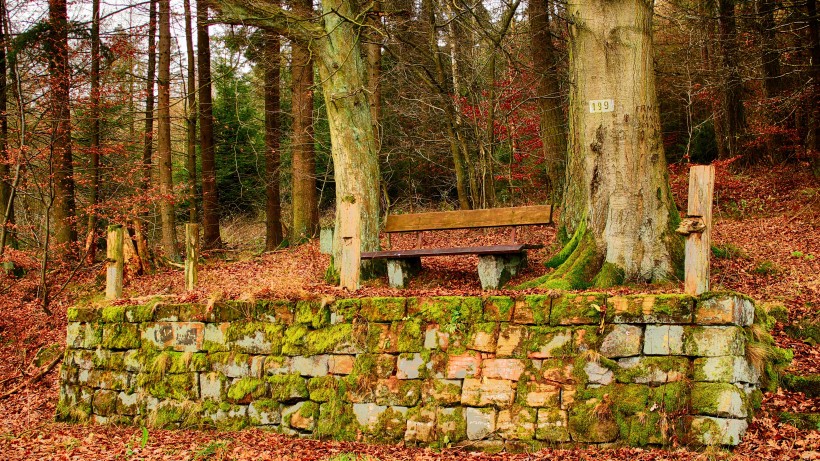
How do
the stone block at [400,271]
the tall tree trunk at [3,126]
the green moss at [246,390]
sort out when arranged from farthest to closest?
the tall tree trunk at [3,126], the stone block at [400,271], the green moss at [246,390]

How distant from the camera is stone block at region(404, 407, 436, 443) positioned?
5.78 metres

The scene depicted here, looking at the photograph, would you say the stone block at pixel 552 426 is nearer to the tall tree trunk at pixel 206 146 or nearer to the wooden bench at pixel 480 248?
the wooden bench at pixel 480 248

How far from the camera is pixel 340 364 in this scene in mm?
6316

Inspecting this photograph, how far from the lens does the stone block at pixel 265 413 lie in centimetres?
653

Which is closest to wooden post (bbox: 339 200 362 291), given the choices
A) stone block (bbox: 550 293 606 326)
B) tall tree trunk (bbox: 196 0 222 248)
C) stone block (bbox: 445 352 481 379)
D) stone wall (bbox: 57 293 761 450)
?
stone wall (bbox: 57 293 761 450)

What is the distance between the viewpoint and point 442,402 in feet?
19.0

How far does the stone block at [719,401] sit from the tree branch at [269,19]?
6486 mm

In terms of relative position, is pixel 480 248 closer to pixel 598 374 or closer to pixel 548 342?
pixel 548 342

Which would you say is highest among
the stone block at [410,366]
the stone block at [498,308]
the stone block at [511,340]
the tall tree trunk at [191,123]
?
the tall tree trunk at [191,123]

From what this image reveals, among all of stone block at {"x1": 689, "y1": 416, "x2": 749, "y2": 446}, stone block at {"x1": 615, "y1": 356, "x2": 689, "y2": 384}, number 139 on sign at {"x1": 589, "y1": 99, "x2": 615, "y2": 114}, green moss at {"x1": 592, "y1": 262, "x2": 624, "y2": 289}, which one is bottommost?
stone block at {"x1": 689, "y1": 416, "x2": 749, "y2": 446}

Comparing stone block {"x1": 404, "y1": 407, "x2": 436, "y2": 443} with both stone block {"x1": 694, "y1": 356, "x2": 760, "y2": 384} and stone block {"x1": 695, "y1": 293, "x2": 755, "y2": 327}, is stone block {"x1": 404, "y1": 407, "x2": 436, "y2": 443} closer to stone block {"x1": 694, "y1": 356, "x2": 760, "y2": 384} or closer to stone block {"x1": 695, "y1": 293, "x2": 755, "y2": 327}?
stone block {"x1": 694, "y1": 356, "x2": 760, "y2": 384}

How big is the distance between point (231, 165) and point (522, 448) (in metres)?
14.6

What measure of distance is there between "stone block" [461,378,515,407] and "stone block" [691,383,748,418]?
4.54 feet

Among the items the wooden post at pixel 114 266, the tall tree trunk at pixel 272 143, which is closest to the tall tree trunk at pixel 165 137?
the tall tree trunk at pixel 272 143
